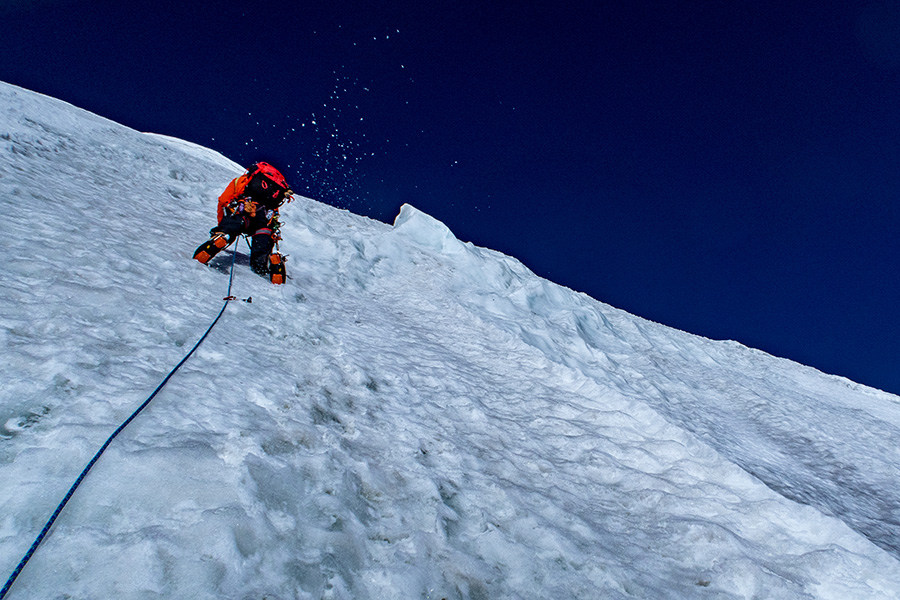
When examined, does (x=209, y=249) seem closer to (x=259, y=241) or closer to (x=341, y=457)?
(x=259, y=241)

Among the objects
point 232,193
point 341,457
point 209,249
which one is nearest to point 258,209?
point 232,193

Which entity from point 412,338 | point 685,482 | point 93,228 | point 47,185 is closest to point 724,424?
point 685,482

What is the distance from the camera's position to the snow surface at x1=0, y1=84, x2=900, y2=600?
6.46 ft

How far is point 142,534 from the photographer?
1839mm

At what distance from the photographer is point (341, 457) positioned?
2.94 m

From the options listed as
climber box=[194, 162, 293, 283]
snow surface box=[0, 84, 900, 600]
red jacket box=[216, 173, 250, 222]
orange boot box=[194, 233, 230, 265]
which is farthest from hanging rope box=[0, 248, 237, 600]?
red jacket box=[216, 173, 250, 222]

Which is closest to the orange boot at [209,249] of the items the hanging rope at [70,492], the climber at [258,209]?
the climber at [258,209]

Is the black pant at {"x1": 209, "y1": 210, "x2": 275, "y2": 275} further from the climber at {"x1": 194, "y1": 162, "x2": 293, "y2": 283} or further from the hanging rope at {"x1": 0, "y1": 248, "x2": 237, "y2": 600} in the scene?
the hanging rope at {"x1": 0, "y1": 248, "x2": 237, "y2": 600}

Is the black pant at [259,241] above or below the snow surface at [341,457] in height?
above

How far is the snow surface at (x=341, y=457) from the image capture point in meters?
1.97

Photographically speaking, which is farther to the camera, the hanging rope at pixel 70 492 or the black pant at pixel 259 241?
the black pant at pixel 259 241

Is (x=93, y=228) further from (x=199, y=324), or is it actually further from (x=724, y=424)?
(x=724, y=424)

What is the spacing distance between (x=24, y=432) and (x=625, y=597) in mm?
3646

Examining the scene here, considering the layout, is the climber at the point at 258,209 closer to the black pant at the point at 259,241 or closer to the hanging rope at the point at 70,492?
the black pant at the point at 259,241
